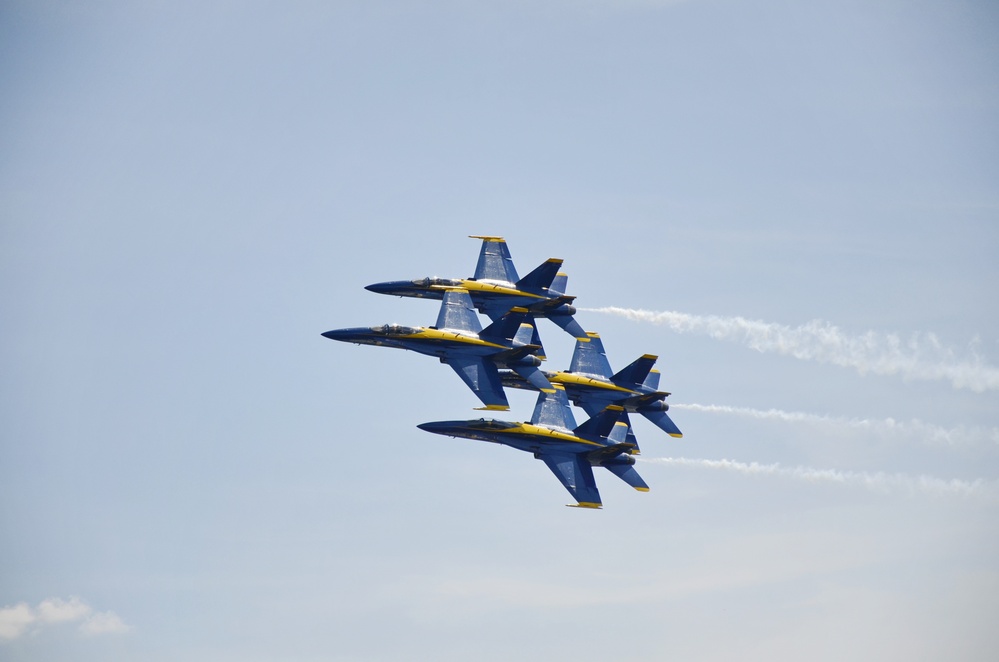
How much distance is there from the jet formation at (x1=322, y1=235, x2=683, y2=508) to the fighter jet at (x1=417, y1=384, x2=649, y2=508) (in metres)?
0.08

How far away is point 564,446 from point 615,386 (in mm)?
9297

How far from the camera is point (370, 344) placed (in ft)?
374

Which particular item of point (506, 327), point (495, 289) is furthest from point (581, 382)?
point (495, 289)

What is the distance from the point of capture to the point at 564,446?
113250mm

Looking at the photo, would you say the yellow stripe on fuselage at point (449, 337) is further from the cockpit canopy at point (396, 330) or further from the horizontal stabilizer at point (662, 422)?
the horizontal stabilizer at point (662, 422)

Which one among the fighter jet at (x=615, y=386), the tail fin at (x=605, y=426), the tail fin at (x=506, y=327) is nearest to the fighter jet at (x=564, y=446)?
the tail fin at (x=605, y=426)

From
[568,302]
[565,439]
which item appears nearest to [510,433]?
[565,439]

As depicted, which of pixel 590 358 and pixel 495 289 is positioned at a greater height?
pixel 495 289

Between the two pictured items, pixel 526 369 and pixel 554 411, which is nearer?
pixel 526 369

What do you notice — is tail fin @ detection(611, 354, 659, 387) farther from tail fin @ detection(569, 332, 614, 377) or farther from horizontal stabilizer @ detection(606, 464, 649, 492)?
horizontal stabilizer @ detection(606, 464, 649, 492)

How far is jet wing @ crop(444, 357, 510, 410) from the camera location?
A: 110 metres

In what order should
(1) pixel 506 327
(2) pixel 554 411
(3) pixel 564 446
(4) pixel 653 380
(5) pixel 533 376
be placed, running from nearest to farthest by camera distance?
(1) pixel 506 327
(5) pixel 533 376
(3) pixel 564 446
(2) pixel 554 411
(4) pixel 653 380

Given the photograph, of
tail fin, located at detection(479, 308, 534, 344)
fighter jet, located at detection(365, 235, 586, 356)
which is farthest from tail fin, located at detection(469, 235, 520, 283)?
tail fin, located at detection(479, 308, 534, 344)

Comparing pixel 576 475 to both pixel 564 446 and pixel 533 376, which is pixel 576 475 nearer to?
pixel 564 446
